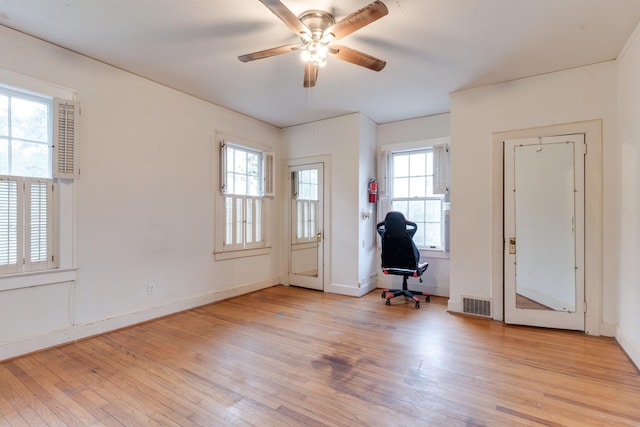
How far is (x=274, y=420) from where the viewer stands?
1.83 meters

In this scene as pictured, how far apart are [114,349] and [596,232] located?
4.85 meters

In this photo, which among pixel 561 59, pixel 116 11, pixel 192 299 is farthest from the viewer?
pixel 192 299

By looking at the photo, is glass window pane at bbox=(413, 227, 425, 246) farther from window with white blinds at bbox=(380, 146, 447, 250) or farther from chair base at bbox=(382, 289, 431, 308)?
chair base at bbox=(382, 289, 431, 308)

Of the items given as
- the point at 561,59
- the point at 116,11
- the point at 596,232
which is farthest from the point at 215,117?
the point at 596,232

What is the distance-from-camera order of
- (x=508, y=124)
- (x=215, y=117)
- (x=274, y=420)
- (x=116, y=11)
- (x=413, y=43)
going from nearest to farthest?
(x=274, y=420) → (x=116, y=11) → (x=413, y=43) → (x=508, y=124) → (x=215, y=117)

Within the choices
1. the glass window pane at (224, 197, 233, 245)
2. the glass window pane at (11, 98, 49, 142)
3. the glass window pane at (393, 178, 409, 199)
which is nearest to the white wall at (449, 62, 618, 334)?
the glass window pane at (393, 178, 409, 199)

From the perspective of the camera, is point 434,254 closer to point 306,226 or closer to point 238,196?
point 306,226

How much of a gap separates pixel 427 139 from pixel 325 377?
3.80 m

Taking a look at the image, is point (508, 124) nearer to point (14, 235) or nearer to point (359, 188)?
point (359, 188)

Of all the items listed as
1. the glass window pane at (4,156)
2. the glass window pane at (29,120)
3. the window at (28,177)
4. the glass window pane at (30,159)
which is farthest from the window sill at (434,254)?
the glass window pane at (4,156)

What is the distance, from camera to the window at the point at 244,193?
4547mm

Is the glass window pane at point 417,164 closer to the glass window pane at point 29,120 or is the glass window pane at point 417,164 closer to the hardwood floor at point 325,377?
the hardwood floor at point 325,377

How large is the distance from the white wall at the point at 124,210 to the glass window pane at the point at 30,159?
284 mm

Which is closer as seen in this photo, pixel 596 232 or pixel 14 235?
pixel 14 235
